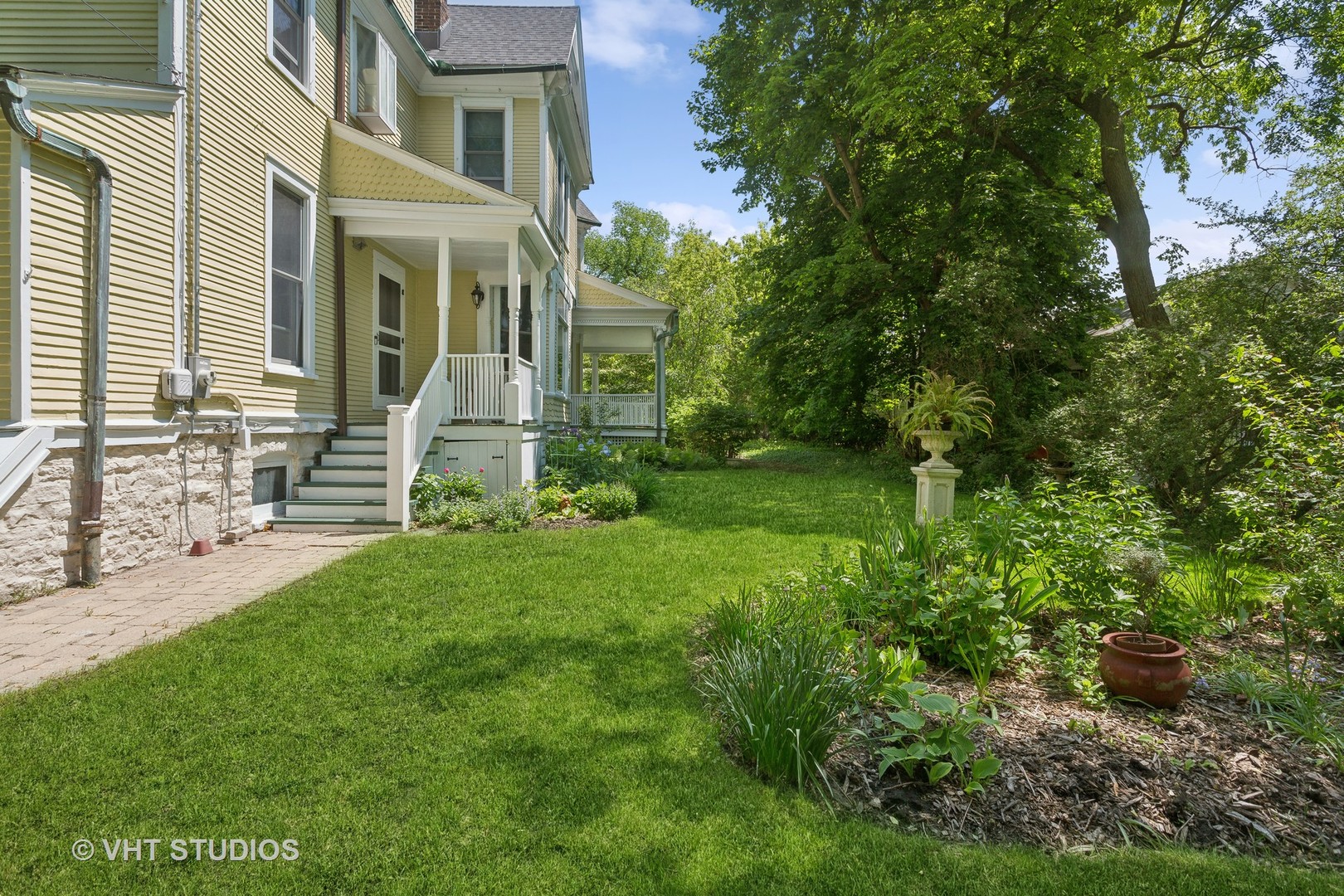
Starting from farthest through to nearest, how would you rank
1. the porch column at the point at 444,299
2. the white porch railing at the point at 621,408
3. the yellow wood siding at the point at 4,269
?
the white porch railing at the point at 621,408
the porch column at the point at 444,299
the yellow wood siding at the point at 4,269

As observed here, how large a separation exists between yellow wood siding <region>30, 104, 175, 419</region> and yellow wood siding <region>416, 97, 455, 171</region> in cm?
649

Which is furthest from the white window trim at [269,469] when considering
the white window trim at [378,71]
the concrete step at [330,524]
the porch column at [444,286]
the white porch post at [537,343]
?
the white window trim at [378,71]

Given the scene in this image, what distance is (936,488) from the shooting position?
564cm

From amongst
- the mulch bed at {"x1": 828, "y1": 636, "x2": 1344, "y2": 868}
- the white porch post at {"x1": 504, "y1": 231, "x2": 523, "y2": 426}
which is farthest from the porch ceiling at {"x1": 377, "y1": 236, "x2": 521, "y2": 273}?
the mulch bed at {"x1": 828, "y1": 636, "x2": 1344, "y2": 868}

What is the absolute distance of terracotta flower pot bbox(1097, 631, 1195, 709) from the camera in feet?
10.6

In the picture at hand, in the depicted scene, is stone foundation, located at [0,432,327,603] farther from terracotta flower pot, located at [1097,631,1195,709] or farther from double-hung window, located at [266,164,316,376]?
terracotta flower pot, located at [1097,631,1195,709]

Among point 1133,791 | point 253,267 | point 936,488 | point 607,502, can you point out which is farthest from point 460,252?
point 1133,791

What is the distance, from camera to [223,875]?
210 centimetres

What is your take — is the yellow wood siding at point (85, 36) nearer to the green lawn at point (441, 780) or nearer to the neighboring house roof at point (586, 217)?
the green lawn at point (441, 780)

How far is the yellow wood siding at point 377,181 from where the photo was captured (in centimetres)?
905

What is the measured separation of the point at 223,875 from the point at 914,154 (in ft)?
54.1

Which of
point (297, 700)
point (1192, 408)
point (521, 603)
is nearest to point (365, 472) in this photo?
point (521, 603)

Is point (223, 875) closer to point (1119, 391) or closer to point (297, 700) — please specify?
point (297, 700)

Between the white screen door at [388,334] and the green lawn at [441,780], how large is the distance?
21.0 ft
